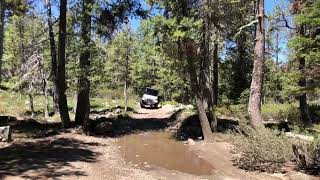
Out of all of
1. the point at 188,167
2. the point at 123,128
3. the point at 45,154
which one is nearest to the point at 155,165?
the point at 188,167

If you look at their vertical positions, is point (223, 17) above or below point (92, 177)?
above

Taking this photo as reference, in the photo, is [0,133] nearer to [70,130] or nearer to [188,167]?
[70,130]

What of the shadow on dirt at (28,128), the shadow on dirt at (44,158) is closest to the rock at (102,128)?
the shadow on dirt at (28,128)

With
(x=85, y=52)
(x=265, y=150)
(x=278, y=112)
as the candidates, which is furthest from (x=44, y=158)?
(x=278, y=112)

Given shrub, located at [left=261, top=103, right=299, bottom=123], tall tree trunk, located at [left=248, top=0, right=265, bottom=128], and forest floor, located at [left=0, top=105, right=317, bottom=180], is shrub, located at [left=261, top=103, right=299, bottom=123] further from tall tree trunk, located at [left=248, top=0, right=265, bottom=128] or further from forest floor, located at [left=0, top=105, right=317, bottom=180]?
tall tree trunk, located at [left=248, top=0, right=265, bottom=128]

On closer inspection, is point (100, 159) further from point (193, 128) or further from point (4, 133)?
point (193, 128)

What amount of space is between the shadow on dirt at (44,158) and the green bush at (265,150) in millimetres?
4919

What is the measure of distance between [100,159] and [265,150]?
539cm

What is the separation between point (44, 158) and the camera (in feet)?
44.3

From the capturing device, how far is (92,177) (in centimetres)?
1164

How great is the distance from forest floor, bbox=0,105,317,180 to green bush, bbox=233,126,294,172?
35 cm

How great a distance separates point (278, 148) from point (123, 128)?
42.1 feet

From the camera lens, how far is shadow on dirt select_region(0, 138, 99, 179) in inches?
454

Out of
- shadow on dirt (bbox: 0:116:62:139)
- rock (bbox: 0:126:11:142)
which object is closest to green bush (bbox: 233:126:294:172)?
rock (bbox: 0:126:11:142)
